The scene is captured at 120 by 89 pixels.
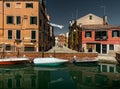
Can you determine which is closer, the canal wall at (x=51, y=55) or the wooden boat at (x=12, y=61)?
the wooden boat at (x=12, y=61)

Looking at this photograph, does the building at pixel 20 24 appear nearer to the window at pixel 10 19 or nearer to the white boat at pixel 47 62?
the window at pixel 10 19

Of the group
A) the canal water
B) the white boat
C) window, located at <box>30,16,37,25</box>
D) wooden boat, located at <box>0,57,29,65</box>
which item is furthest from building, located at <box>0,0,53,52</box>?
the canal water

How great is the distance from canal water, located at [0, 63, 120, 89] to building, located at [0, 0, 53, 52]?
26.9 feet

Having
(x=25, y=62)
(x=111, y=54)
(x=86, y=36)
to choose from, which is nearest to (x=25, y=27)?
(x=25, y=62)

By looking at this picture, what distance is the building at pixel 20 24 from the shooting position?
45969 mm

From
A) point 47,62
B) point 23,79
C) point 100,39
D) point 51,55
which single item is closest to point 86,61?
point 51,55

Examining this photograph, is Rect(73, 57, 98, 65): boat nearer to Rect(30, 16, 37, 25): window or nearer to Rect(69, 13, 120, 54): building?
Rect(69, 13, 120, 54): building

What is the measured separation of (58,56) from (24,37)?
9157mm

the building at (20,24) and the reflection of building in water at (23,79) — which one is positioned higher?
the building at (20,24)

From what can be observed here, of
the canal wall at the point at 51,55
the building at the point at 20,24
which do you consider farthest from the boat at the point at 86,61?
the building at the point at 20,24

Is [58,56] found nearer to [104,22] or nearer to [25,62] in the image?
[25,62]

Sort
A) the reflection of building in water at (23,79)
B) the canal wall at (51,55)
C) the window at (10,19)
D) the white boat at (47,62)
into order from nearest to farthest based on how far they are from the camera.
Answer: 1. the reflection of building in water at (23,79)
2. the white boat at (47,62)
3. the canal wall at (51,55)
4. the window at (10,19)

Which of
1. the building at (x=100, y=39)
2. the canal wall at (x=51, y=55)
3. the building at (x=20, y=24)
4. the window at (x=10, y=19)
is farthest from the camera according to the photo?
the building at (x=100, y=39)

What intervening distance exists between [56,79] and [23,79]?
15.8 ft
